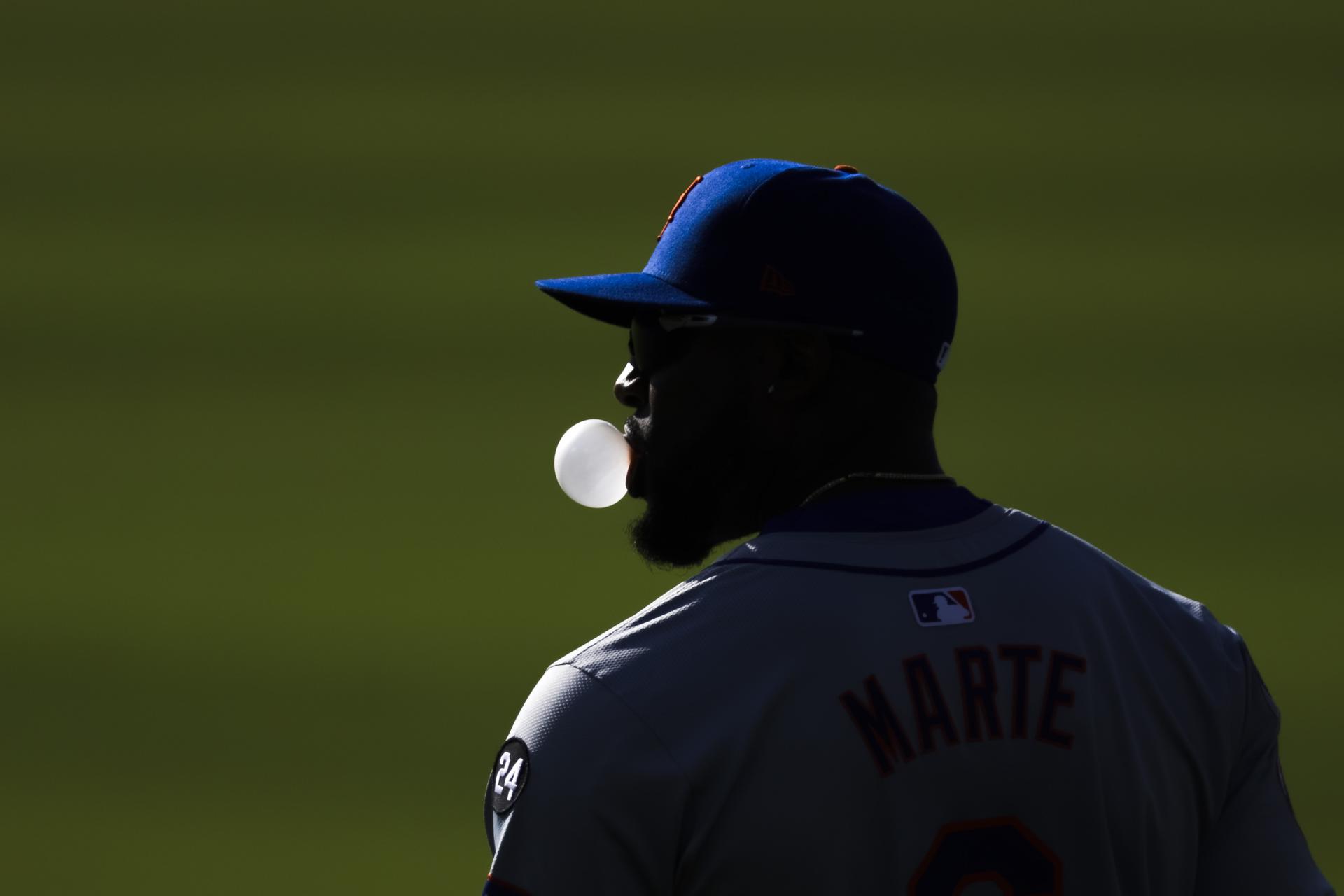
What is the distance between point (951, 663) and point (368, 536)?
1.80m

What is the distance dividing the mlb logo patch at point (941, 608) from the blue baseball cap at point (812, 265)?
179 mm

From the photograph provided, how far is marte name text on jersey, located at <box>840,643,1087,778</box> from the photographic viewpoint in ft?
2.99

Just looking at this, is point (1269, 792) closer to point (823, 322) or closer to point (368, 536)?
point (823, 322)

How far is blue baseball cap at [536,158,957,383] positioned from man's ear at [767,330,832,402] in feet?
0.06

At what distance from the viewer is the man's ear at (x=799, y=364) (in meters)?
1.05

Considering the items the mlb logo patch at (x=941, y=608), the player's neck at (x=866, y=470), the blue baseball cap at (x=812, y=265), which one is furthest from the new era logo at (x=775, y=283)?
the mlb logo patch at (x=941, y=608)

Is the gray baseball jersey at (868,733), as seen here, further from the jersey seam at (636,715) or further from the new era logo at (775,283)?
the new era logo at (775,283)

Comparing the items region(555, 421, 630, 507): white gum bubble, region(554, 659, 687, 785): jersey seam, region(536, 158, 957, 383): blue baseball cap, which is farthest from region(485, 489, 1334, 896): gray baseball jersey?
region(555, 421, 630, 507): white gum bubble

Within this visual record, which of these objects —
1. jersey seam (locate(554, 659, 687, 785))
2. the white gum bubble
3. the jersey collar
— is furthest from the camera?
the white gum bubble

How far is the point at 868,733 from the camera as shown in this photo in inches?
35.8

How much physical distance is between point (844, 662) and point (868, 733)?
0.05 metres

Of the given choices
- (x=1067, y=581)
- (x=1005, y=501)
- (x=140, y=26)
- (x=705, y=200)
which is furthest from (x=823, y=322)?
(x=140, y=26)

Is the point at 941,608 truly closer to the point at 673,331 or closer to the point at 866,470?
the point at 866,470

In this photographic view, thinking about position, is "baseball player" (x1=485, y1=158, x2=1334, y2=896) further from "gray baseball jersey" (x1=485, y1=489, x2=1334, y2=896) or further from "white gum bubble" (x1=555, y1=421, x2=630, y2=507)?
"white gum bubble" (x1=555, y1=421, x2=630, y2=507)
